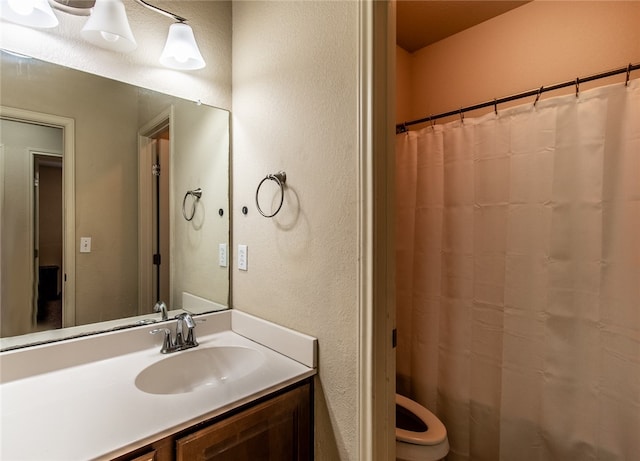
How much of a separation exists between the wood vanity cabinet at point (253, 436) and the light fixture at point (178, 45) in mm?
1319

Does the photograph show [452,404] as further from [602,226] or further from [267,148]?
[267,148]

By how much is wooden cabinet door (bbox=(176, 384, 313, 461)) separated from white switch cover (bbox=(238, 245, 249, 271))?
0.59 meters

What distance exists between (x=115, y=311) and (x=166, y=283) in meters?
0.22

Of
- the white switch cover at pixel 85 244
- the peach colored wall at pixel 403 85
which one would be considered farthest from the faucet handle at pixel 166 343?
the peach colored wall at pixel 403 85

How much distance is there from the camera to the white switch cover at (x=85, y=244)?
1178 millimetres

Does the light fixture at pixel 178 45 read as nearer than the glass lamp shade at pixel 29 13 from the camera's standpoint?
No

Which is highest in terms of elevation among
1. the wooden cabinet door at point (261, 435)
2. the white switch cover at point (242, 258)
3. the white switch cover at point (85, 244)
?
the white switch cover at point (85, 244)

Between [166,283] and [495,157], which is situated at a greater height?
[495,157]

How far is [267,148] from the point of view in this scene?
1302mm

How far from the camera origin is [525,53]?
5.54ft

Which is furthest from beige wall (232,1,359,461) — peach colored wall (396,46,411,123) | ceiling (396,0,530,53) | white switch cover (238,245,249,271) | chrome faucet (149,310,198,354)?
peach colored wall (396,46,411,123)

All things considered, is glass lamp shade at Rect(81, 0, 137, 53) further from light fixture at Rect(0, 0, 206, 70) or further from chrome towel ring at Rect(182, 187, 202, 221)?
chrome towel ring at Rect(182, 187, 202, 221)

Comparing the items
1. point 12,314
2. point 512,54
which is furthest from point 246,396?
point 512,54

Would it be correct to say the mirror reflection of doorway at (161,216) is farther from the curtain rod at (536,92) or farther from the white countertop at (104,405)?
the curtain rod at (536,92)
